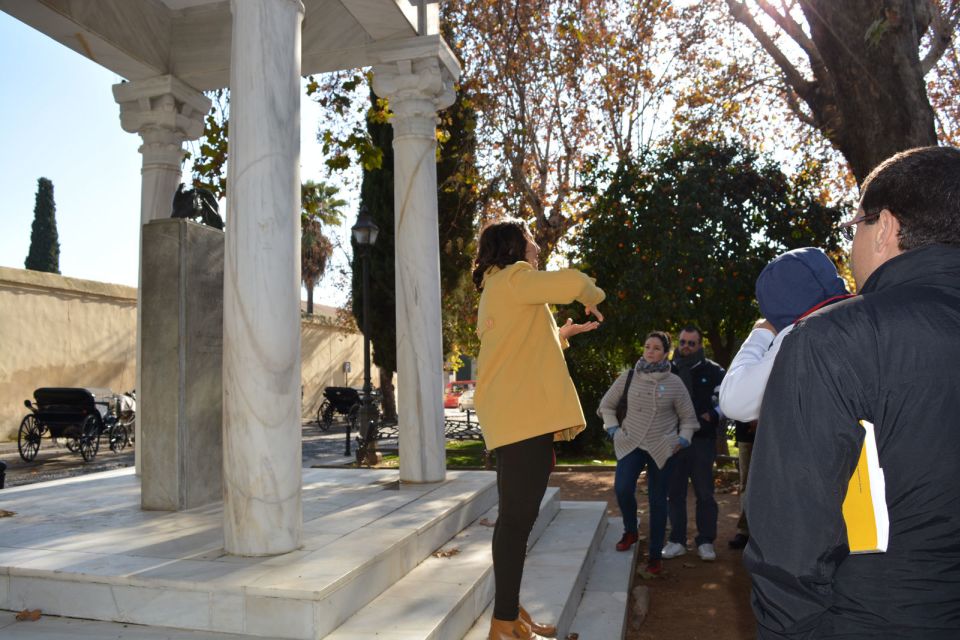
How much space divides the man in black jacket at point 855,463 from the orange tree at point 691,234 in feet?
36.3

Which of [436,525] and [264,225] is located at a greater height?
[264,225]

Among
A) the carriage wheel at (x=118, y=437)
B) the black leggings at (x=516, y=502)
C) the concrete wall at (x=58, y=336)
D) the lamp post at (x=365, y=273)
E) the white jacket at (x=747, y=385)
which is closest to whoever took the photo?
the white jacket at (x=747, y=385)

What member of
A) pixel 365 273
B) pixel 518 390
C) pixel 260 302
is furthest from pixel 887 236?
pixel 365 273

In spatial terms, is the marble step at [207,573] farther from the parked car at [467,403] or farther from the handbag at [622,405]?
the parked car at [467,403]

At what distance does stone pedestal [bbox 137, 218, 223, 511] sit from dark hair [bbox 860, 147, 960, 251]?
4650 mm

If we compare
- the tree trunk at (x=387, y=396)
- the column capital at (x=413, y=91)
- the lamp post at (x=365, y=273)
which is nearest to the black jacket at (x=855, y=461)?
the column capital at (x=413, y=91)

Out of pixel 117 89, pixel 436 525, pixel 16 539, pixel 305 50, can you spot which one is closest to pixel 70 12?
pixel 117 89

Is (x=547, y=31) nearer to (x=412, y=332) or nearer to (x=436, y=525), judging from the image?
(x=412, y=332)

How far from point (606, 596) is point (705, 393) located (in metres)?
2.17

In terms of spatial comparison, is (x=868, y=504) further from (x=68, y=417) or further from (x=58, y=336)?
(x=58, y=336)

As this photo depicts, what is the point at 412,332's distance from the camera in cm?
629

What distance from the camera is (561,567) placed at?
195 inches

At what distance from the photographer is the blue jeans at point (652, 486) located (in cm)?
554

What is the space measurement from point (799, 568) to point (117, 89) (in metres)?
7.89
